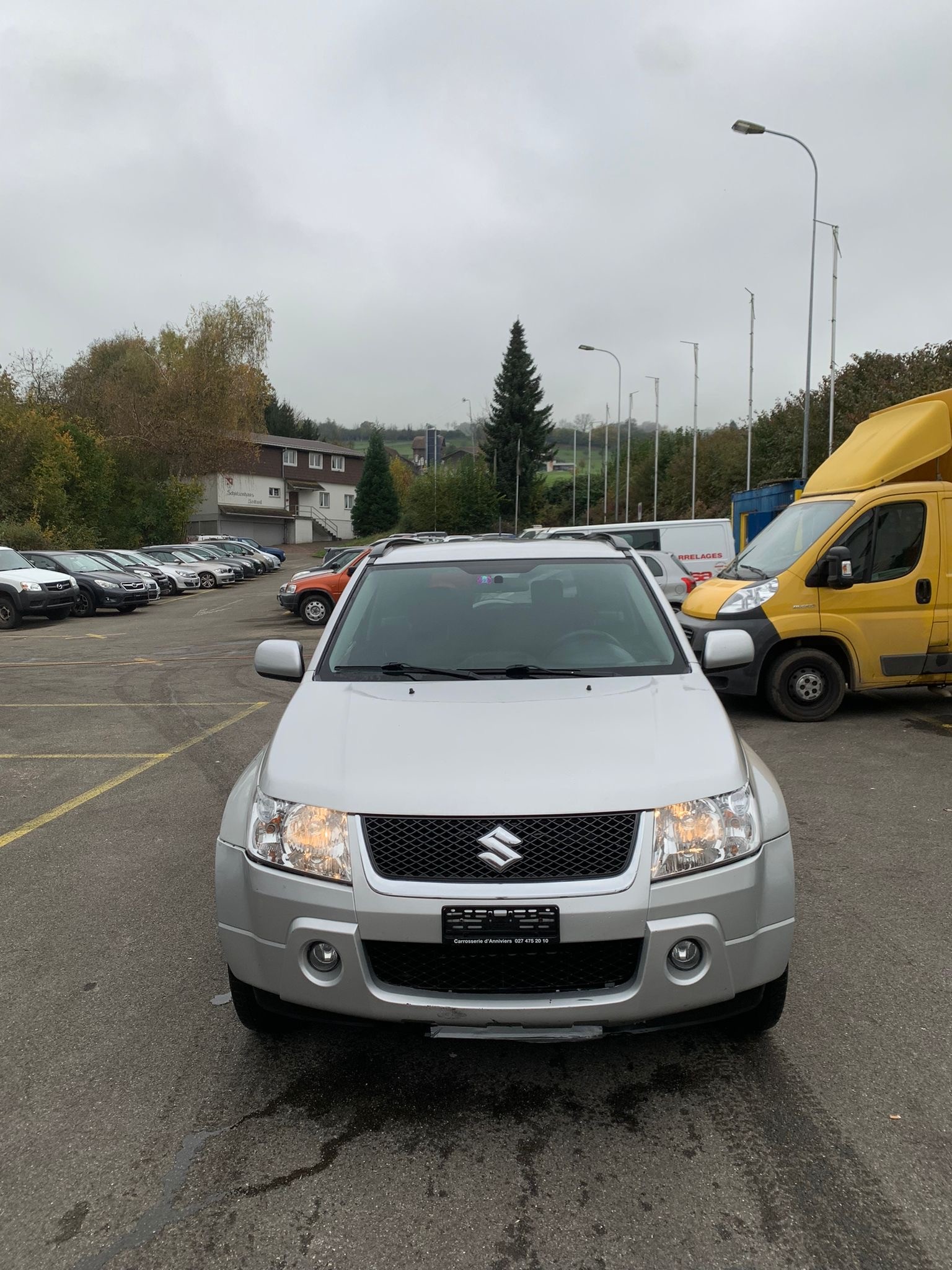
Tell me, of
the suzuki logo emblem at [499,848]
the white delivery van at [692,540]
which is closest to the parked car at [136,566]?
the white delivery van at [692,540]

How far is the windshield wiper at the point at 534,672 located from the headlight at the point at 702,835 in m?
0.94

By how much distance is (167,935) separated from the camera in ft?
14.1

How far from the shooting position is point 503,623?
4062mm

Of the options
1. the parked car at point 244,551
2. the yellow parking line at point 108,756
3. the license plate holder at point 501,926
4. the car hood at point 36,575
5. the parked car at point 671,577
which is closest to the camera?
the license plate holder at point 501,926

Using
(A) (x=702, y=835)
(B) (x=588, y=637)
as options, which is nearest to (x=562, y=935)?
(A) (x=702, y=835)

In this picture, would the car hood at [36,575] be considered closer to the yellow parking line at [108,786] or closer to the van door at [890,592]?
the yellow parking line at [108,786]

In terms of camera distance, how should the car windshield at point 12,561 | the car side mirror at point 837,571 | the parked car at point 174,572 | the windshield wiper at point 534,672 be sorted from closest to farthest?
the windshield wiper at point 534,672 → the car side mirror at point 837,571 → the car windshield at point 12,561 → the parked car at point 174,572

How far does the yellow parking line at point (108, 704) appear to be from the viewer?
1069 cm

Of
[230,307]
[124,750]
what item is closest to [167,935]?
[124,750]

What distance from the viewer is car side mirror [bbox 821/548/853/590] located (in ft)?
28.0

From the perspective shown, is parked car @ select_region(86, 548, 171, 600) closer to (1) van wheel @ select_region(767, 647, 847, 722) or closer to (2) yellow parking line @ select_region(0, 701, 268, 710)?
(2) yellow parking line @ select_region(0, 701, 268, 710)

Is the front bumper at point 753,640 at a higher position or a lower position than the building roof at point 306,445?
lower

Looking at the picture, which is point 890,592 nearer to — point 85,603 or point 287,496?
point 85,603

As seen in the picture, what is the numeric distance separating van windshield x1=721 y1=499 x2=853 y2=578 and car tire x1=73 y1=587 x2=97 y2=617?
19.4m
